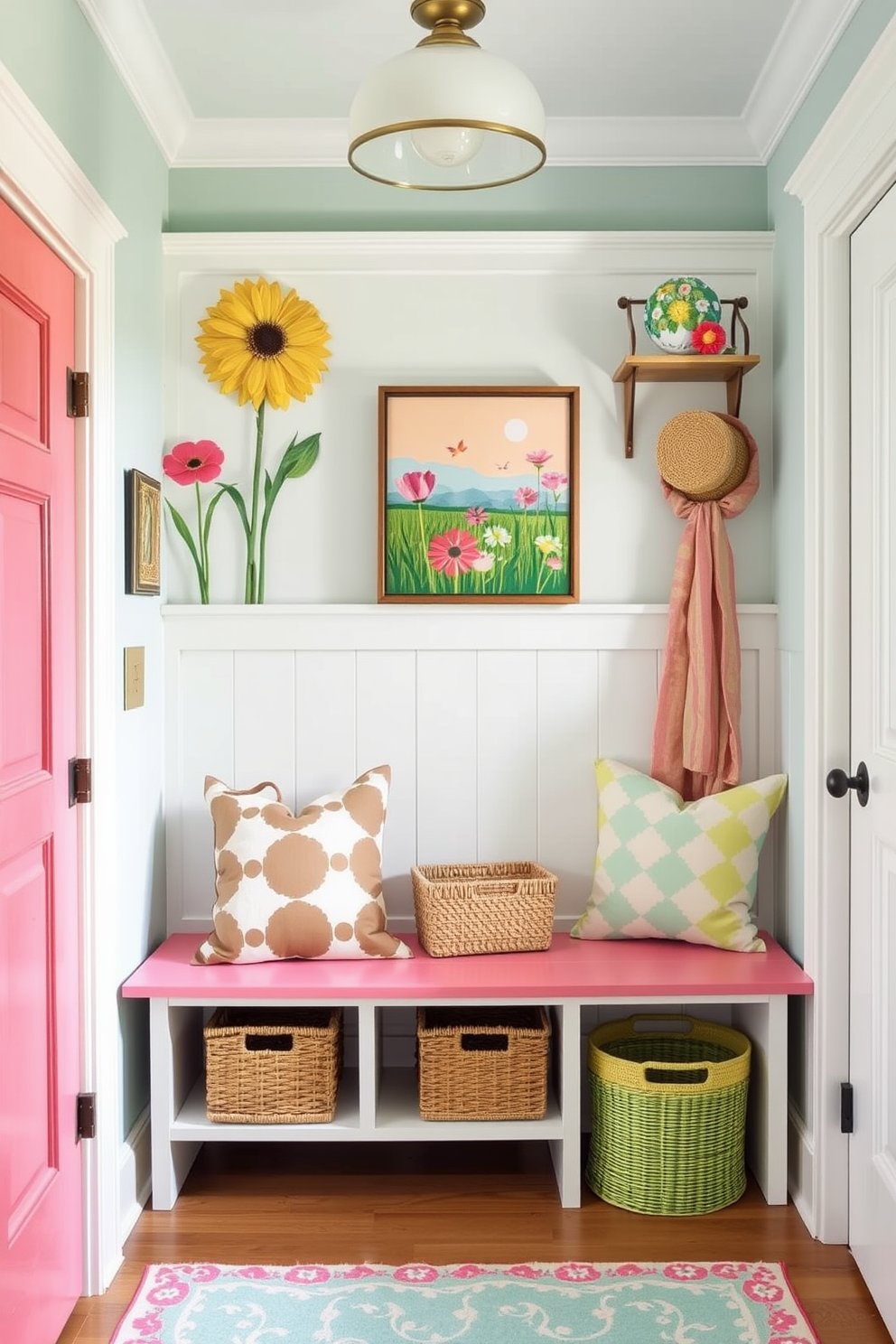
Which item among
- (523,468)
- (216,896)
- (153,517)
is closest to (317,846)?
(216,896)

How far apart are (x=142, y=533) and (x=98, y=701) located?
0.47 metres

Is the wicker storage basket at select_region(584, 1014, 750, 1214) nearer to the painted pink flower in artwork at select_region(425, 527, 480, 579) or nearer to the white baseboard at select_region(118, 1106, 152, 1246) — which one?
the white baseboard at select_region(118, 1106, 152, 1246)

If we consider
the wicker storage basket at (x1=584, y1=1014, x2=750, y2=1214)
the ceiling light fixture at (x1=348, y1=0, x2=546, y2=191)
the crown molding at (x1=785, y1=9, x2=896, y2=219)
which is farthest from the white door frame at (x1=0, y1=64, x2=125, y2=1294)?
the crown molding at (x1=785, y1=9, x2=896, y2=219)

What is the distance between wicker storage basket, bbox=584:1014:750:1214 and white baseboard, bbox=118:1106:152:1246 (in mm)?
1010

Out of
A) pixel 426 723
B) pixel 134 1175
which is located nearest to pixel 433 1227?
pixel 134 1175

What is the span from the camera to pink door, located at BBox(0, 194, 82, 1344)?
1.93 metres

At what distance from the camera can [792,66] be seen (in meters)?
2.58

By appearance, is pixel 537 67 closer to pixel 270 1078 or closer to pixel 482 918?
pixel 482 918

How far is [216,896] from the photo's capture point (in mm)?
2783

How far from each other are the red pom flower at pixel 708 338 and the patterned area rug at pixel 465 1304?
201 centimetres

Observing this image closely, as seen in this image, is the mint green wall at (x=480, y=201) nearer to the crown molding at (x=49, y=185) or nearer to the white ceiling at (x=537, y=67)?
the white ceiling at (x=537, y=67)

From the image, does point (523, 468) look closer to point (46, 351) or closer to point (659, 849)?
point (659, 849)

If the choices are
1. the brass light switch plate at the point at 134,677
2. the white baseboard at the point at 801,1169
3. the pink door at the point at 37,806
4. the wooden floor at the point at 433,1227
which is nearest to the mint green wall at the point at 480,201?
the pink door at the point at 37,806

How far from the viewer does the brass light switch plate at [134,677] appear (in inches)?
102
